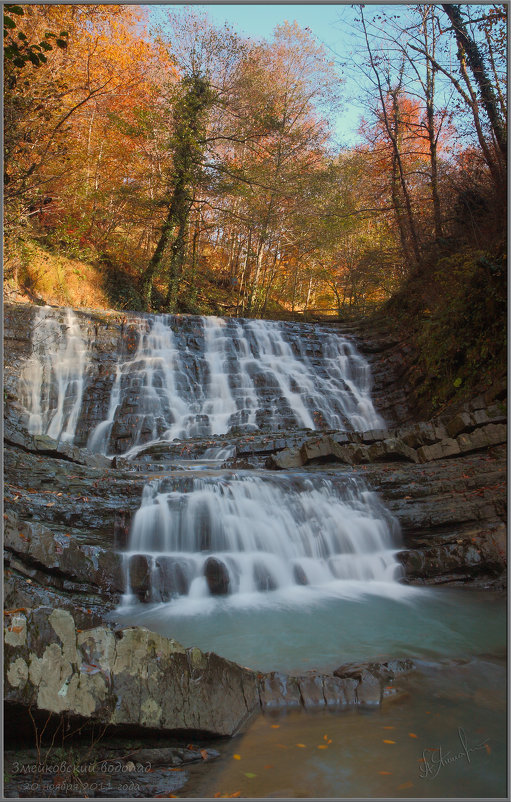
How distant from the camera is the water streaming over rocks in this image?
21.7 ft

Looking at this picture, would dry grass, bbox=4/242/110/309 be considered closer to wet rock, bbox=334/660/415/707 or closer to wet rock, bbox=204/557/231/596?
wet rock, bbox=204/557/231/596

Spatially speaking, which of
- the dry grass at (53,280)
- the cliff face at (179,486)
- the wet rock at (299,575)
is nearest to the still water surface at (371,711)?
the cliff face at (179,486)

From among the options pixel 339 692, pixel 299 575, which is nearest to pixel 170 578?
pixel 299 575

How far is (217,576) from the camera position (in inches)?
248

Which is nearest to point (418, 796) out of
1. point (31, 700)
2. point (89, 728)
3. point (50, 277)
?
point (89, 728)

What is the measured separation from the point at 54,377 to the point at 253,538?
868 cm

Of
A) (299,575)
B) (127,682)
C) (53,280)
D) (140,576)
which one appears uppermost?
(53,280)

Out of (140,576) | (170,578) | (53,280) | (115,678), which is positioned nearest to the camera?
(115,678)

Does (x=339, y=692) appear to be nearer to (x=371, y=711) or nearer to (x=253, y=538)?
(x=371, y=711)

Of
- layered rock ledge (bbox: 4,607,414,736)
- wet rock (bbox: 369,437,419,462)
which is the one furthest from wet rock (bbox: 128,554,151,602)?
wet rock (bbox: 369,437,419,462)

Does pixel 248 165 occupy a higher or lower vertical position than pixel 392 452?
higher

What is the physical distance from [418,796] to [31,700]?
2.04 meters

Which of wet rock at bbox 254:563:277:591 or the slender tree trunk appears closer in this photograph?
wet rock at bbox 254:563:277:591
